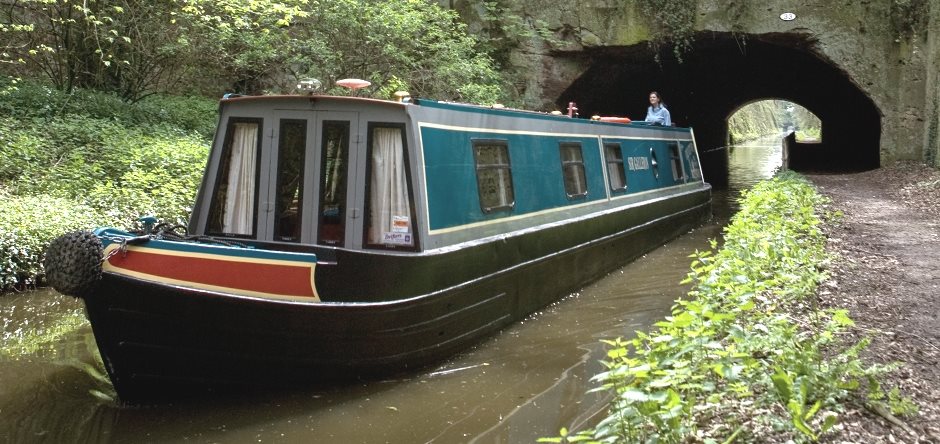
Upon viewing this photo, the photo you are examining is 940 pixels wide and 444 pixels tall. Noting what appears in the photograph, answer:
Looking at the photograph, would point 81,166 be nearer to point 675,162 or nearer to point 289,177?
point 289,177

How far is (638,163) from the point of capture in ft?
35.2

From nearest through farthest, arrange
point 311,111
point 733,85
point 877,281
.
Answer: point 877,281, point 311,111, point 733,85

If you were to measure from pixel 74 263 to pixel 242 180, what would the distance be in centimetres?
165

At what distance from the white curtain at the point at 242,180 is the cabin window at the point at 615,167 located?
5.10 m

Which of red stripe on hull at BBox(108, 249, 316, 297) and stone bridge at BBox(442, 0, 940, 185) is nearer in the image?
red stripe on hull at BBox(108, 249, 316, 297)

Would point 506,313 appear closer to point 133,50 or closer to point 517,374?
point 517,374

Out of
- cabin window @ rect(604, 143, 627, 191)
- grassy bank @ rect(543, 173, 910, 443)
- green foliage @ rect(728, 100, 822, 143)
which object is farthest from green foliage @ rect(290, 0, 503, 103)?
green foliage @ rect(728, 100, 822, 143)

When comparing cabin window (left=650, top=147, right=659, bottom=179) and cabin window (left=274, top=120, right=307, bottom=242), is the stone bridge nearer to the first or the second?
cabin window (left=650, top=147, right=659, bottom=179)

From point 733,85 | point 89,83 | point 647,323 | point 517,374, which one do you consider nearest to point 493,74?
point 89,83

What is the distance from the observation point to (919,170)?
13359mm

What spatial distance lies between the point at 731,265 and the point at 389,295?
2271 millimetres

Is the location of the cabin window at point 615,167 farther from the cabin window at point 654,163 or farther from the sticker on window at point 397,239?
the sticker on window at point 397,239

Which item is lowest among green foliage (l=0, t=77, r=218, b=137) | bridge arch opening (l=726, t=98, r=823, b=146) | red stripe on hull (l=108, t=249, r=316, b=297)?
red stripe on hull (l=108, t=249, r=316, b=297)

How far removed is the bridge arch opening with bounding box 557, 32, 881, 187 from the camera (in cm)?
1698
